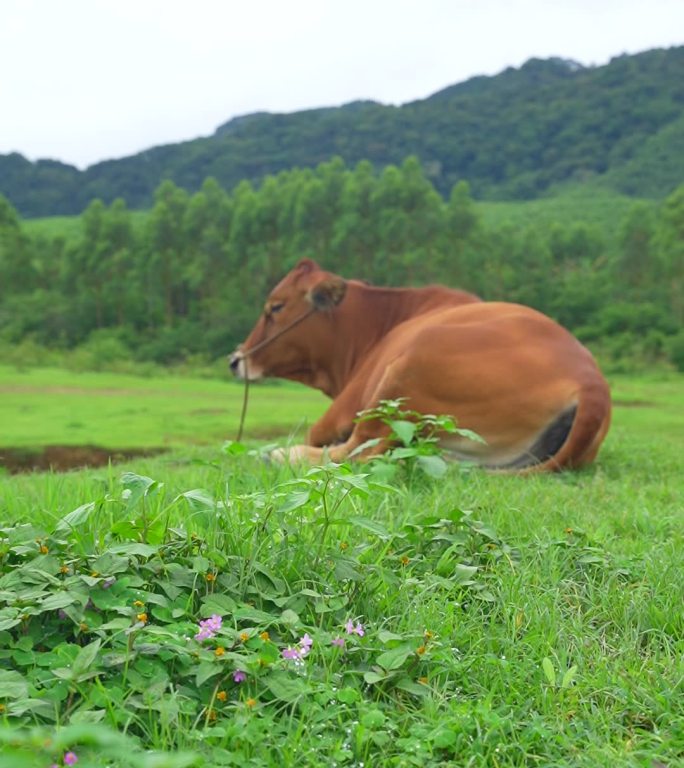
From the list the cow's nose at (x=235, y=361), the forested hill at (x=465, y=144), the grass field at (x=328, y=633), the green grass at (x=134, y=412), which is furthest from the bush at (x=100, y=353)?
the forested hill at (x=465, y=144)

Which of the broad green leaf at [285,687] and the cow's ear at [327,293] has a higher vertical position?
the cow's ear at [327,293]

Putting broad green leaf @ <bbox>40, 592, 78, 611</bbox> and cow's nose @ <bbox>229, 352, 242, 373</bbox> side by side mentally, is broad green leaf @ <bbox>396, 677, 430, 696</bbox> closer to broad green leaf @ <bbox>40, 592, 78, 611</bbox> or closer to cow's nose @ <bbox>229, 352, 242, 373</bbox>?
broad green leaf @ <bbox>40, 592, 78, 611</bbox>

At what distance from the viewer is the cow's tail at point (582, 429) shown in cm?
397

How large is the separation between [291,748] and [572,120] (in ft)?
283

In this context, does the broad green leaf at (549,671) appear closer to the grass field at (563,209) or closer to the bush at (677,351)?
the bush at (677,351)

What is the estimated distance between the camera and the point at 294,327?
227 inches

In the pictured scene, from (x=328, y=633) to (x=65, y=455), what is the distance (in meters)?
5.35

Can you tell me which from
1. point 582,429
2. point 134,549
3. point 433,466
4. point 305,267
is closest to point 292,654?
point 134,549

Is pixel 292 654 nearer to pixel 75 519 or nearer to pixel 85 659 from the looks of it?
pixel 85 659

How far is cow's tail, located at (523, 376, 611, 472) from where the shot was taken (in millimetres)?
3967

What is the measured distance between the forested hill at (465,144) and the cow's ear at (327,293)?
67655mm

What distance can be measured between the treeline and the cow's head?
15.9m

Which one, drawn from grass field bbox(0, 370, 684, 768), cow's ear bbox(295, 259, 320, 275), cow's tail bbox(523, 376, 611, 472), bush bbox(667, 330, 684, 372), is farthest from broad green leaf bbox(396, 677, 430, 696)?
bush bbox(667, 330, 684, 372)

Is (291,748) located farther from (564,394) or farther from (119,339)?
(119,339)
